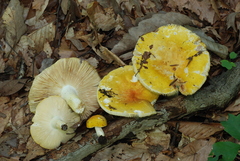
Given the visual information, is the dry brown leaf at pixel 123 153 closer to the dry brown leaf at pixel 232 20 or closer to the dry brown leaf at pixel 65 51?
the dry brown leaf at pixel 65 51

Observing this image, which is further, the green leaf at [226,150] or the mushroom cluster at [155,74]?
the mushroom cluster at [155,74]

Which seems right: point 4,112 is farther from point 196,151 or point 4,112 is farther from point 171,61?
point 196,151

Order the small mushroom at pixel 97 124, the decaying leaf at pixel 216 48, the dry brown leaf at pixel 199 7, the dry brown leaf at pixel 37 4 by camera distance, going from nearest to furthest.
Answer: the small mushroom at pixel 97 124 → the decaying leaf at pixel 216 48 → the dry brown leaf at pixel 199 7 → the dry brown leaf at pixel 37 4

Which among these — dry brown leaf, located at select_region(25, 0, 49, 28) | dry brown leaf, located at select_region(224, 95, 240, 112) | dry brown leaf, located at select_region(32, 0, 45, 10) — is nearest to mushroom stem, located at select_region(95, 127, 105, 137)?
dry brown leaf, located at select_region(224, 95, 240, 112)

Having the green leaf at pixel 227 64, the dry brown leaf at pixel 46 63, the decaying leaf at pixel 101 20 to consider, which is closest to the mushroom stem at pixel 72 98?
the dry brown leaf at pixel 46 63

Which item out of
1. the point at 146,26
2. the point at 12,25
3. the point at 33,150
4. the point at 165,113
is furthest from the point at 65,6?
the point at 165,113

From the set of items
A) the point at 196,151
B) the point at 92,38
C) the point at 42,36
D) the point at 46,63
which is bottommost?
the point at 196,151

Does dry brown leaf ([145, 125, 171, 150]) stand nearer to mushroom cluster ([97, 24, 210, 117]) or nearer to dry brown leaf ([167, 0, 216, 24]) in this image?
mushroom cluster ([97, 24, 210, 117])
